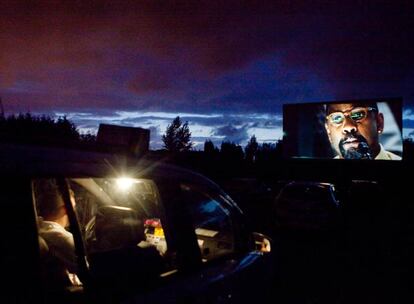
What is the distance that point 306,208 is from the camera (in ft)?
37.4

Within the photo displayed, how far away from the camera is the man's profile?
87.5 feet

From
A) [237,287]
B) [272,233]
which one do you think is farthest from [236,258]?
[272,233]

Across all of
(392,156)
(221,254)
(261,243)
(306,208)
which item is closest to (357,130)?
(392,156)

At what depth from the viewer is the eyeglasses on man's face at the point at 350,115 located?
2712cm

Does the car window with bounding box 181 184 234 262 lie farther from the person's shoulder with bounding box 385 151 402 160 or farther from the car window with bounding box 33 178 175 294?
the person's shoulder with bounding box 385 151 402 160

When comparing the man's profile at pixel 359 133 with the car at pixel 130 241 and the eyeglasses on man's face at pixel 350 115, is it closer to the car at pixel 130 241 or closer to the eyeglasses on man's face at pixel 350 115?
the eyeglasses on man's face at pixel 350 115

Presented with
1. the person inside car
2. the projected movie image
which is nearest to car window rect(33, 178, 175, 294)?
the person inside car

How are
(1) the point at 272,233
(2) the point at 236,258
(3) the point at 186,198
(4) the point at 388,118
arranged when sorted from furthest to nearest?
(4) the point at 388,118, (1) the point at 272,233, (2) the point at 236,258, (3) the point at 186,198

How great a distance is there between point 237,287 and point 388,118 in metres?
27.6

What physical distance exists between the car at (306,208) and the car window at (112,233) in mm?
8348

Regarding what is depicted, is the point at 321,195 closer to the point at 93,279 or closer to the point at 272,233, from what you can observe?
the point at 272,233

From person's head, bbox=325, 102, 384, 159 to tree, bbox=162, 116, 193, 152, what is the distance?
34.2 meters

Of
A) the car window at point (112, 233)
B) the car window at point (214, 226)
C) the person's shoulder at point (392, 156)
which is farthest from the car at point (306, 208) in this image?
the person's shoulder at point (392, 156)

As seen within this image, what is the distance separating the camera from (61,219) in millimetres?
3199
